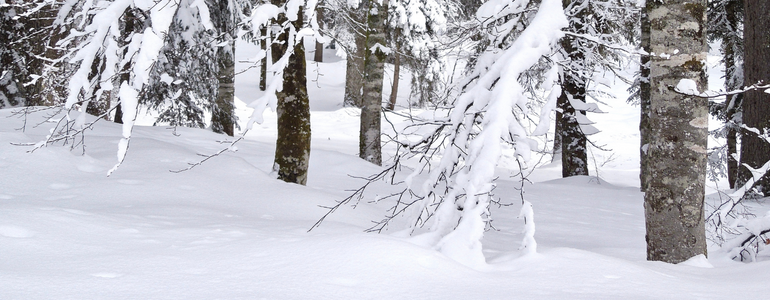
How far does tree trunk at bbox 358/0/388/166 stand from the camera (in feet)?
30.5

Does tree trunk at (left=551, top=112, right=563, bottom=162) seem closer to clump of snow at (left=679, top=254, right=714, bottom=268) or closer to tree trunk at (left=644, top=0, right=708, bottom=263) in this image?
tree trunk at (left=644, top=0, right=708, bottom=263)

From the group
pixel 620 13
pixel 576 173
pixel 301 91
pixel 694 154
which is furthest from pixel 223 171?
pixel 620 13

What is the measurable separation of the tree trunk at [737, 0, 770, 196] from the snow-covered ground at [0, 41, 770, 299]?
3072 millimetres

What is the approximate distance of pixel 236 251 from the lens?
2.62 m

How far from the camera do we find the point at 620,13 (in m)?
10.3

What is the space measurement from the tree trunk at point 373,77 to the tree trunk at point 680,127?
6.23 m

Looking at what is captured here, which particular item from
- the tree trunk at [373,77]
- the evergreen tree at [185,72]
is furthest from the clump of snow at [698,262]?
the evergreen tree at [185,72]

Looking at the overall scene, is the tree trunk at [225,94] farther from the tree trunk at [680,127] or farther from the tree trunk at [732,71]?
the tree trunk at [732,71]

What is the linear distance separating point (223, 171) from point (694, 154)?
13.1 feet

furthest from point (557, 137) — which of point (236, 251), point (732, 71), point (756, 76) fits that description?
point (236, 251)

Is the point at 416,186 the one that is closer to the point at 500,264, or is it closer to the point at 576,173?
the point at 576,173

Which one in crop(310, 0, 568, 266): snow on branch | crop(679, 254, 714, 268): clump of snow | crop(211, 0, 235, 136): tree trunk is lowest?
crop(679, 254, 714, 268): clump of snow

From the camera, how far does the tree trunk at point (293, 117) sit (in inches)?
207

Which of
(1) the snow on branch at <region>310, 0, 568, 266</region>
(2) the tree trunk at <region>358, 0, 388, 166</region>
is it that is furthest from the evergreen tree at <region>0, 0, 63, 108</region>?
(1) the snow on branch at <region>310, 0, 568, 266</region>
